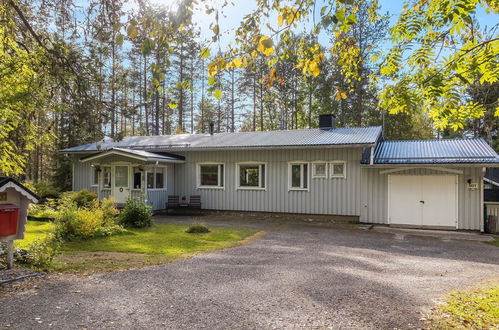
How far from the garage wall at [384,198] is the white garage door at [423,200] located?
0.50 feet

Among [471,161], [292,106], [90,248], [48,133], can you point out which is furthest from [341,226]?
[292,106]

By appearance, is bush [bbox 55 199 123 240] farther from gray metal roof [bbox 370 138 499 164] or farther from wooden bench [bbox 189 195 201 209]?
gray metal roof [bbox 370 138 499 164]

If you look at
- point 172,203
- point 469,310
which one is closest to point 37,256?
point 469,310

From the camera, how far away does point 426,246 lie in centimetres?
934

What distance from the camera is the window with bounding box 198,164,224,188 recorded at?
15.9 m

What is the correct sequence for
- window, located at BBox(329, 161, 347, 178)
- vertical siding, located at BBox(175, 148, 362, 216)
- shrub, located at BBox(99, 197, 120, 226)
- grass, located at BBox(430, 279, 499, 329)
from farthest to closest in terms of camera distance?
window, located at BBox(329, 161, 347, 178), vertical siding, located at BBox(175, 148, 362, 216), shrub, located at BBox(99, 197, 120, 226), grass, located at BBox(430, 279, 499, 329)

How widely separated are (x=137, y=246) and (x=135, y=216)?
10.8 feet

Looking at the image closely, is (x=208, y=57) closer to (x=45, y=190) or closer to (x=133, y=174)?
(x=133, y=174)

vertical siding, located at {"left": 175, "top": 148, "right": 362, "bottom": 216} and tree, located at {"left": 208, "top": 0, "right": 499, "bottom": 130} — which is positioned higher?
tree, located at {"left": 208, "top": 0, "right": 499, "bottom": 130}

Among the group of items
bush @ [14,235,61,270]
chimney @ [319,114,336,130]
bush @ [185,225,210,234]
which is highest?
A: chimney @ [319,114,336,130]

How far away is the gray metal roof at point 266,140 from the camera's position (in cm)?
1366

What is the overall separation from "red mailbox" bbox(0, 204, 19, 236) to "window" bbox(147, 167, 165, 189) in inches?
384

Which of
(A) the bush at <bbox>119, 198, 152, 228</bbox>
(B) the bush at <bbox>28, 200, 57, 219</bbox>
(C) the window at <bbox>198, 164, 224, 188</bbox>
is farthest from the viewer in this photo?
(C) the window at <bbox>198, 164, 224, 188</bbox>

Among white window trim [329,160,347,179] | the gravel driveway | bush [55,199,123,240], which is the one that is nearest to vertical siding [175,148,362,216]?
white window trim [329,160,347,179]
